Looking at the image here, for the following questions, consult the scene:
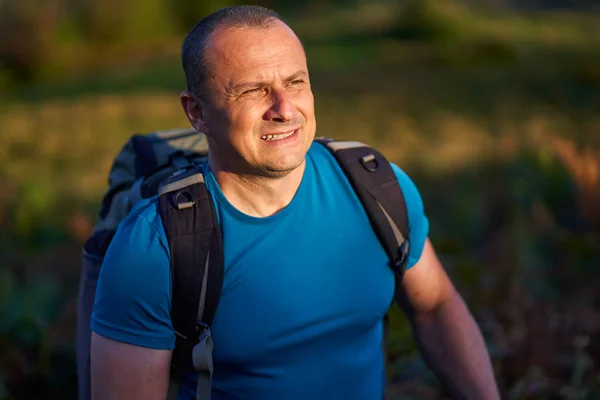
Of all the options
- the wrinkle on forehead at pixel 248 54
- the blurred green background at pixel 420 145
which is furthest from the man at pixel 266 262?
the blurred green background at pixel 420 145

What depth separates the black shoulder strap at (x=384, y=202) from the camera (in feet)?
7.57

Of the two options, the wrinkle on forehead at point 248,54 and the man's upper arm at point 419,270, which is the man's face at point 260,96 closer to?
the wrinkle on forehead at point 248,54

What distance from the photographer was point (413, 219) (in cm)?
238

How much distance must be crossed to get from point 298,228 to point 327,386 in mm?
492

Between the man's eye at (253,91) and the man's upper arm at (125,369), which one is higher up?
the man's eye at (253,91)

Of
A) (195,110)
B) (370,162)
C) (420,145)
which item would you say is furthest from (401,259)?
(420,145)

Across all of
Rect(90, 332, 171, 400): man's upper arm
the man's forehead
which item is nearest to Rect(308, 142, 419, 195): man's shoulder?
the man's forehead

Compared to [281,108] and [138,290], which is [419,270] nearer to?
[281,108]

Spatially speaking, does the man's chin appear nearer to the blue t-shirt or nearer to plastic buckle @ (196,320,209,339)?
the blue t-shirt

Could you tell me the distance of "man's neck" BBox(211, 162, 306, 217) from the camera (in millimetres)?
2234

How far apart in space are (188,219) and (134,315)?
0.97 feet

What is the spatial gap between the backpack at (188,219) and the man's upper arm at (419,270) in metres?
0.06

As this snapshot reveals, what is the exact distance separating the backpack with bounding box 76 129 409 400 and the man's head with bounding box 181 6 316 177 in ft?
0.62

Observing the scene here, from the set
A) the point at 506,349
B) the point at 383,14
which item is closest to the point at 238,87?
the point at 506,349
